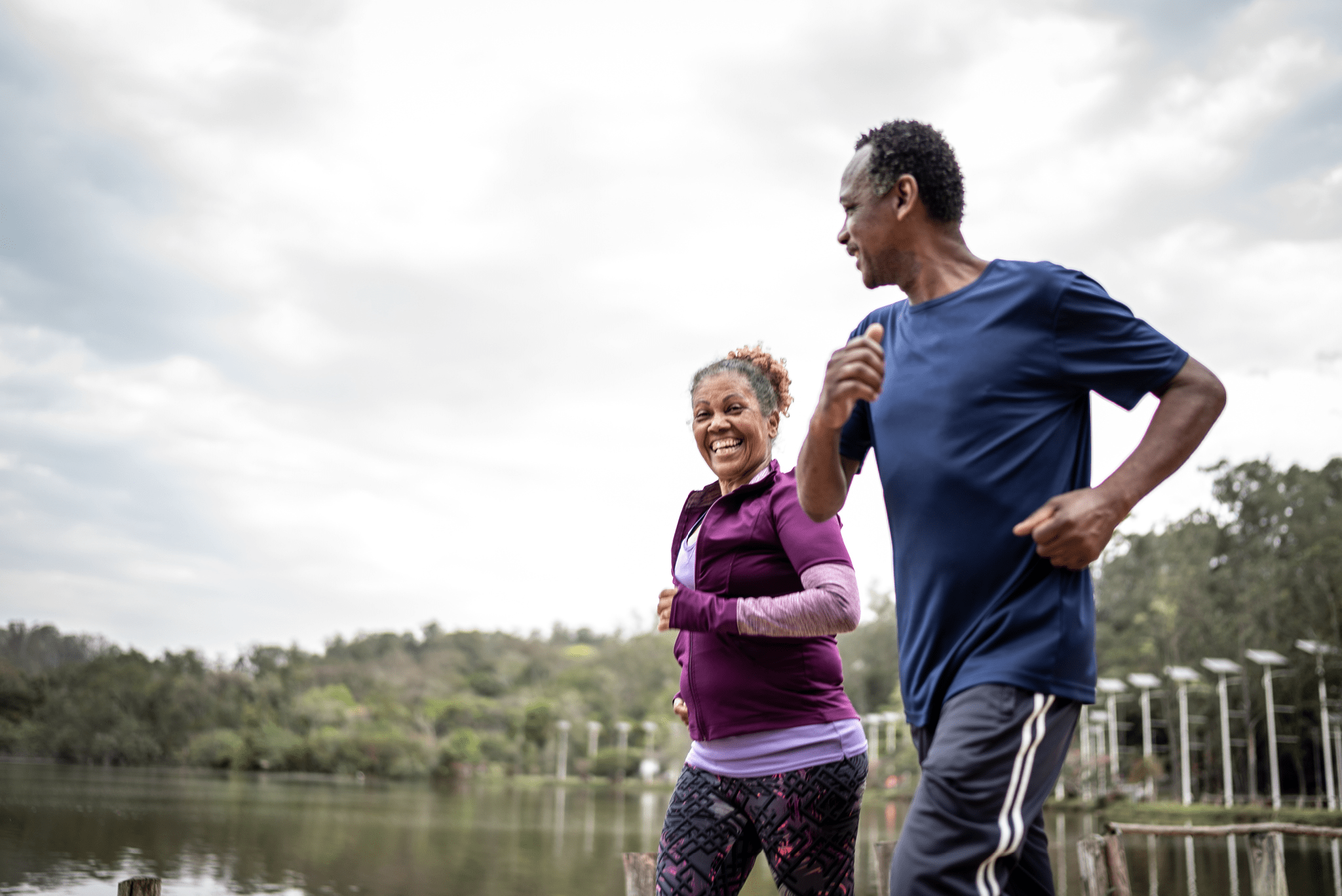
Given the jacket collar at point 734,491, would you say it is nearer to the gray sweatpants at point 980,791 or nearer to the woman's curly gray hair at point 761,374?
the woman's curly gray hair at point 761,374

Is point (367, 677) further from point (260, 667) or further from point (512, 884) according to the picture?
point (512, 884)

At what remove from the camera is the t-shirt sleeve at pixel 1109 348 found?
1906 mm

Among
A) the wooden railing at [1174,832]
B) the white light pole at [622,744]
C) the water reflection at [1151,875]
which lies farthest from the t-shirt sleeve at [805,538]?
the white light pole at [622,744]

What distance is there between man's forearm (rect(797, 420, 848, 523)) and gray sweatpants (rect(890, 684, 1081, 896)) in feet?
1.92

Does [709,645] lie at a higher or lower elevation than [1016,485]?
lower

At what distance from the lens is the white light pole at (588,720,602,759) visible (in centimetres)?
6523

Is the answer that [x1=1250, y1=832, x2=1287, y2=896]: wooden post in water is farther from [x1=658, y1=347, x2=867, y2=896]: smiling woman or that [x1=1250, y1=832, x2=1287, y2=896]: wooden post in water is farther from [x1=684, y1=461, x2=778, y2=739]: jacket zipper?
[x1=684, y1=461, x2=778, y2=739]: jacket zipper

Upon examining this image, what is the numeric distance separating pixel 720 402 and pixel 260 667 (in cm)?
7763

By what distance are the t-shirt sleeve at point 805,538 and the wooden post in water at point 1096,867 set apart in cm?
652

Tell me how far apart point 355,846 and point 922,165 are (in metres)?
23.4

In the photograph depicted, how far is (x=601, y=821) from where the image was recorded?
1257 inches

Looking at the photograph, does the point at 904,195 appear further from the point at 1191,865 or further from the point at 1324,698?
the point at 1324,698

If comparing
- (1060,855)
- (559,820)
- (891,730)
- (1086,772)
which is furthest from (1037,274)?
(891,730)

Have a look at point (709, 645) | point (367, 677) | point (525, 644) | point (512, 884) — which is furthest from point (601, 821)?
point (525, 644)
